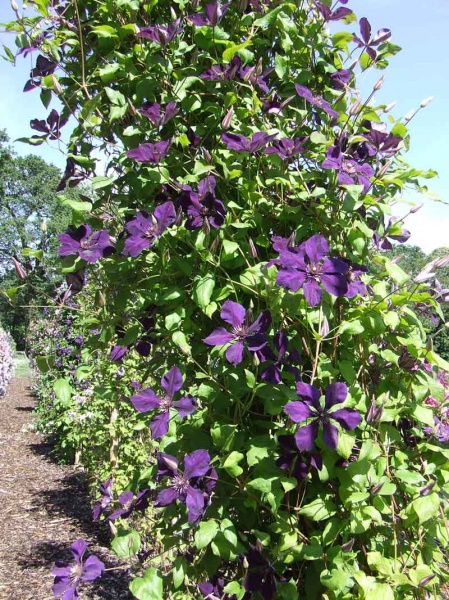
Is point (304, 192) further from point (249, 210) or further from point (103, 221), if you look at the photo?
point (103, 221)

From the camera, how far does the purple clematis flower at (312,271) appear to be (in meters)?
1.09

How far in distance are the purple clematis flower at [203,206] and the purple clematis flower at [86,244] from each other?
0.71ft

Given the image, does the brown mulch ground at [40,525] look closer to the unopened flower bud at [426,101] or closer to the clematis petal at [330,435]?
the clematis petal at [330,435]

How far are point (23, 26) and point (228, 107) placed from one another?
1.91 ft

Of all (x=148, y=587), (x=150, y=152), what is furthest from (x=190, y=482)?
(x=150, y=152)

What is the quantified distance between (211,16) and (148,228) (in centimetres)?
53

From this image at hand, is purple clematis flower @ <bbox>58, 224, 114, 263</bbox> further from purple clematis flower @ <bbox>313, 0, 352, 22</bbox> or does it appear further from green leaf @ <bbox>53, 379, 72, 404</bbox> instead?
purple clematis flower @ <bbox>313, 0, 352, 22</bbox>

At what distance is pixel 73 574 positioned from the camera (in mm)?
1424

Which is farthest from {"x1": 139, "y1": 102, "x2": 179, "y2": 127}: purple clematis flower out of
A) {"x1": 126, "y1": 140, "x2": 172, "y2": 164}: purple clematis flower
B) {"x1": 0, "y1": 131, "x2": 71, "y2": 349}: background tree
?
{"x1": 0, "y1": 131, "x2": 71, "y2": 349}: background tree

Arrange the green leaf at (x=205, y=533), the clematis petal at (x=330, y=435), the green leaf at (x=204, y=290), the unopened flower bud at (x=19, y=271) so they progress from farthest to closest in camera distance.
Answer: the unopened flower bud at (x=19, y=271) < the green leaf at (x=204, y=290) < the green leaf at (x=205, y=533) < the clematis petal at (x=330, y=435)

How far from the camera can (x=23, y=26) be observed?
4.78 feet

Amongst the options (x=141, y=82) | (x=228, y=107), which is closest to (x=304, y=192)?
(x=228, y=107)

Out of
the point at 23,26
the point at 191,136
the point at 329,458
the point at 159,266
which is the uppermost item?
the point at 23,26

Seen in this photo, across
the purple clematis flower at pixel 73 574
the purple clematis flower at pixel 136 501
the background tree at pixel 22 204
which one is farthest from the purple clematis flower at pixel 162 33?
the background tree at pixel 22 204
